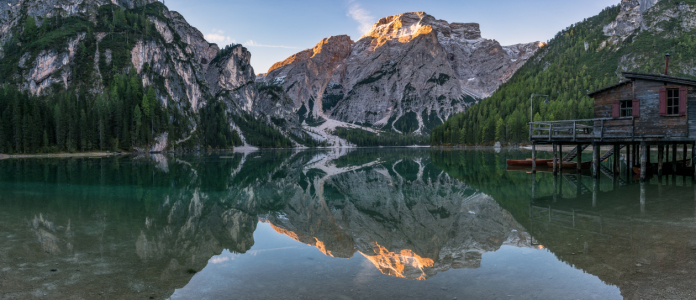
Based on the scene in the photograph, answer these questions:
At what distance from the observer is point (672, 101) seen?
2777cm

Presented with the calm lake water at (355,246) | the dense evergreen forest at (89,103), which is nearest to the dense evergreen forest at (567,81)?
the calm lake water at (355,246)

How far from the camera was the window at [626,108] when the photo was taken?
3044cm

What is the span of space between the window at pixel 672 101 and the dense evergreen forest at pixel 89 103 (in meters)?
126

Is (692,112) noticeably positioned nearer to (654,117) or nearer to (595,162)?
(654,117)

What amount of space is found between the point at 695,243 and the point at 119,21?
238780 millimetres

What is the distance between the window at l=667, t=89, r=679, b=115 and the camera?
90.3 ft

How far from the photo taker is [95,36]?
177875mm

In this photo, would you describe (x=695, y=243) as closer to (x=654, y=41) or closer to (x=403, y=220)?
(x=403, y=220)

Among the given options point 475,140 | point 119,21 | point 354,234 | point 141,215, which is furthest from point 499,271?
point 119,21

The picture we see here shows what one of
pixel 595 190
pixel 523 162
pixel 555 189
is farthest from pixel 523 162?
pixel 595 190

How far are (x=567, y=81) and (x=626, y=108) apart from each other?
144 m

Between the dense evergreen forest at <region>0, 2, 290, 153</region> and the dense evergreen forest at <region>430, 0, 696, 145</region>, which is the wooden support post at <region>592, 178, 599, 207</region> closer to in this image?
the dense evergreen forest at <region>430, 0, 696, 145</region>

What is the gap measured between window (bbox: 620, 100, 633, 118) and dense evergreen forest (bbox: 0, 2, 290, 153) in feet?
403

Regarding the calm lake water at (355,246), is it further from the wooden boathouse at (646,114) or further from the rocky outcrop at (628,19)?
the rocky outcrop at (628,19)
